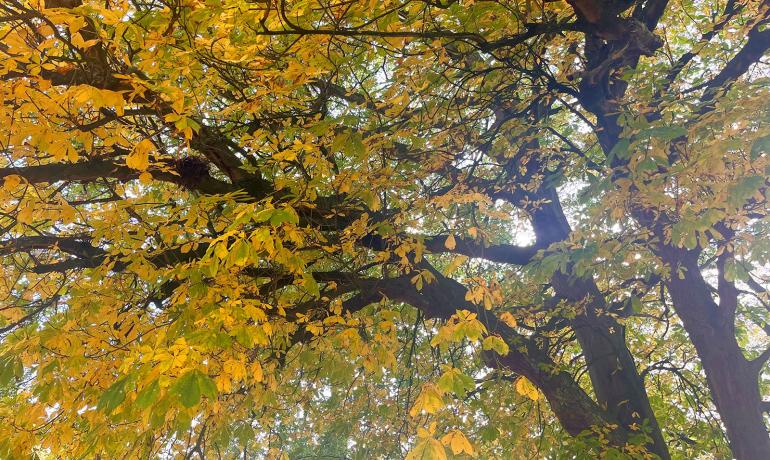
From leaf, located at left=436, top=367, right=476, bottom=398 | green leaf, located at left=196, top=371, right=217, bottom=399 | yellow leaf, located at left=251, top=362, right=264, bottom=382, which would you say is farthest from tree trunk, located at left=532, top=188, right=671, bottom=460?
green leaf, located at left=196, top=371, right=217, bottom=399

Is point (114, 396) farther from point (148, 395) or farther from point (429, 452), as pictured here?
point (429, 452)

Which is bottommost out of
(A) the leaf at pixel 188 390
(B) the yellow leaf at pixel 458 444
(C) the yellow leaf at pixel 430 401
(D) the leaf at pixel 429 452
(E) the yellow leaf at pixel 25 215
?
(A) the leaf at pixel 188 390

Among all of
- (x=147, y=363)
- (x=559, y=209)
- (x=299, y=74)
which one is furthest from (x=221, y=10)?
(x=559, y=209)

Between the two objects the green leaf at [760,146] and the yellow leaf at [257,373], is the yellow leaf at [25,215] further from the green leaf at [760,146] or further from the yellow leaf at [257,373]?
the green leaf at [760,146]

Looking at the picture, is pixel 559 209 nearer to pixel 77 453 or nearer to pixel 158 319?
pixel 158 319

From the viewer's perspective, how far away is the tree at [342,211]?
243 cm

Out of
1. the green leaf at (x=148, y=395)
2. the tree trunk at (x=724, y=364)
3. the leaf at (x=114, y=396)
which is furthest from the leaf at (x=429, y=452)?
the tree trunk at (x=724, y=364)

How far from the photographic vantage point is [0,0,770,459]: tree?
2.43m

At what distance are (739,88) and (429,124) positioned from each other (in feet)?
7.30

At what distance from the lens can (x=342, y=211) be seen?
3.89 m

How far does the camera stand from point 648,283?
4.45 metres

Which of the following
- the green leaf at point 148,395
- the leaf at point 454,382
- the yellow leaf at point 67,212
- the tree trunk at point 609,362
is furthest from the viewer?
the tree trunk at point 609,362

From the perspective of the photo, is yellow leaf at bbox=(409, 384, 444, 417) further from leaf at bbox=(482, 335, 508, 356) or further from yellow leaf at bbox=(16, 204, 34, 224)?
yellow leaf at bbox=(16, 204, 34, 224)

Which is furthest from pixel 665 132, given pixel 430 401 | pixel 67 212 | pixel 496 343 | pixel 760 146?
pixel 67 212
